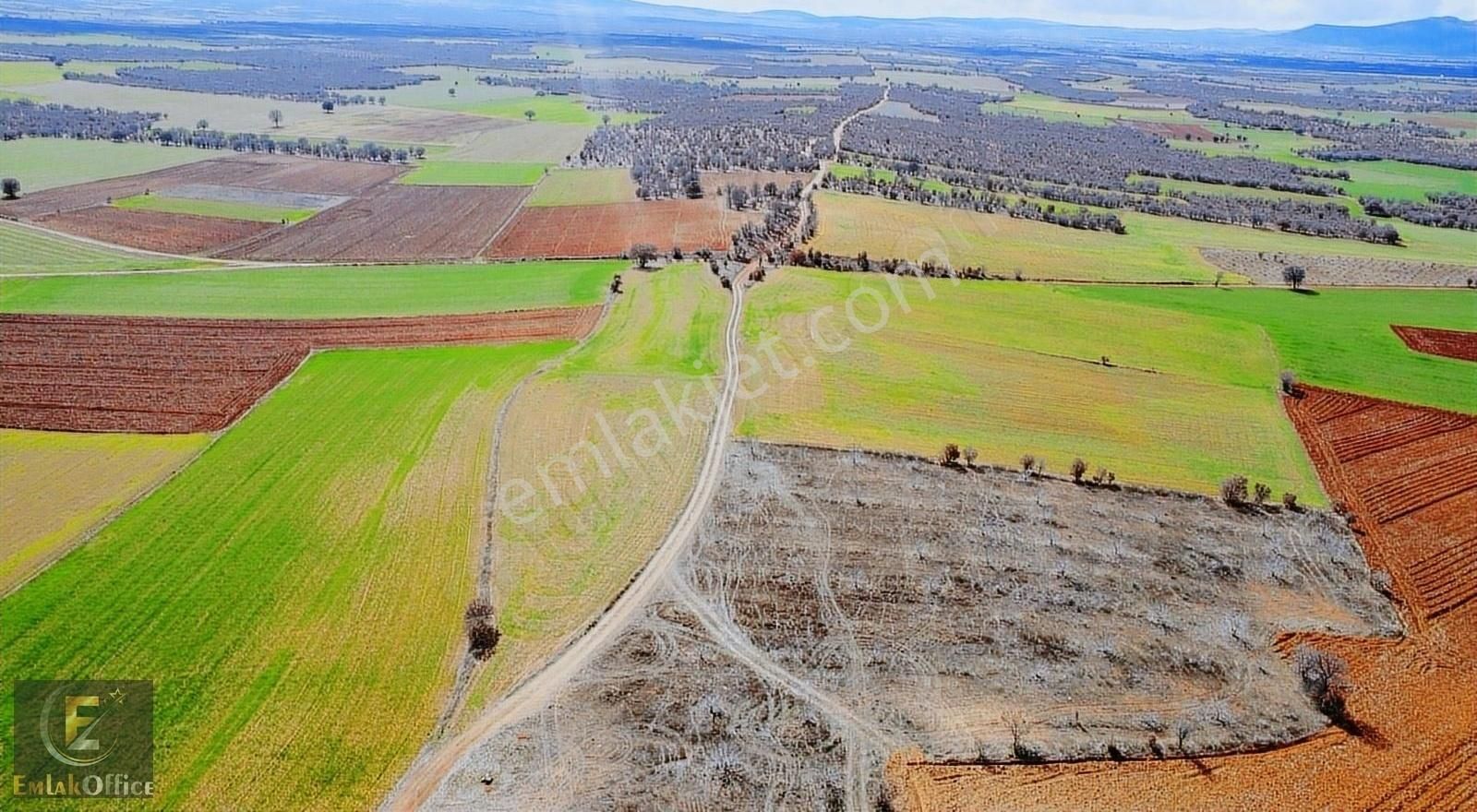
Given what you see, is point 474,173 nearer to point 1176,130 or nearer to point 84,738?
point 84,738

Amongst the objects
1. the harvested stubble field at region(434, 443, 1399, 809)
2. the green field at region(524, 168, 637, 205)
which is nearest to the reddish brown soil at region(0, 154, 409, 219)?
the green field at region(524, 168, 637, 205)

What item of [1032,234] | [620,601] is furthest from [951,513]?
[1032,234]

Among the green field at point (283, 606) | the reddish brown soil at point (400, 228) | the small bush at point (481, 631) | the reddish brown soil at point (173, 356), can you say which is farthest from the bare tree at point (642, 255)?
the small bush at point (481, 631)

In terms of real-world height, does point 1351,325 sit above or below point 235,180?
above

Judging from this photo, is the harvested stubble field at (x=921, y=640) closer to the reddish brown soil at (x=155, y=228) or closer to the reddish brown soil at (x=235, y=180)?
the reddish brown soil at (x=155, y=228)

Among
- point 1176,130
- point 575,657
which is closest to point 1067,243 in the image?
point 575,657

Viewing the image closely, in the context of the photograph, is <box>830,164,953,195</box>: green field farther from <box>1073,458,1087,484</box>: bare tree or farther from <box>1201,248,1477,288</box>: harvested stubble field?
<box>1073,458,1087,484</box>: bare tree
